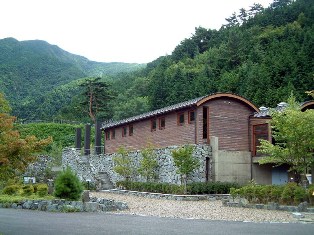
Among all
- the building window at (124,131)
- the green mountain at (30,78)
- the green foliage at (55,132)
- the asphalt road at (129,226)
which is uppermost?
the green mountain at (30,78)

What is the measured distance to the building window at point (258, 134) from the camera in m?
24.9

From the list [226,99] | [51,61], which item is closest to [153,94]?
[226,99]

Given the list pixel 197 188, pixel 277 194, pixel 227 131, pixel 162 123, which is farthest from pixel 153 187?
pixel 277 194

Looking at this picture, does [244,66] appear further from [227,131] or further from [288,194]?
[288,194]

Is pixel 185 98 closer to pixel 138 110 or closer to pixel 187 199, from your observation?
pixel 138 110

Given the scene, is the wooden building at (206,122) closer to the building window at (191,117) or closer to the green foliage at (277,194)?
the building window at (191,117)

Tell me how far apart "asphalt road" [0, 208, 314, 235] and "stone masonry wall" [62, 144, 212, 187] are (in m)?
10.3

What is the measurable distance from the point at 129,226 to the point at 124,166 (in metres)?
16.8

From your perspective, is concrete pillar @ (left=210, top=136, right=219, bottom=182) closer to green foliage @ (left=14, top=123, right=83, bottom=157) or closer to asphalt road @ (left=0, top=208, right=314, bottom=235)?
asphalt road @ (left=0, top=208, right=314, bottom=235)

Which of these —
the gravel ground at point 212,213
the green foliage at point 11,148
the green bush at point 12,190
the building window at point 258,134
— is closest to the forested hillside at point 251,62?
the building window at point 258,134

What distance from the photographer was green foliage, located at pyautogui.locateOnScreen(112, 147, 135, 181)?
27.9m

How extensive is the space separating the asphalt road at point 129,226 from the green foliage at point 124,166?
13.9 meters

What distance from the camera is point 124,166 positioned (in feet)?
92.8

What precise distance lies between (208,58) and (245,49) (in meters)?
6.73
